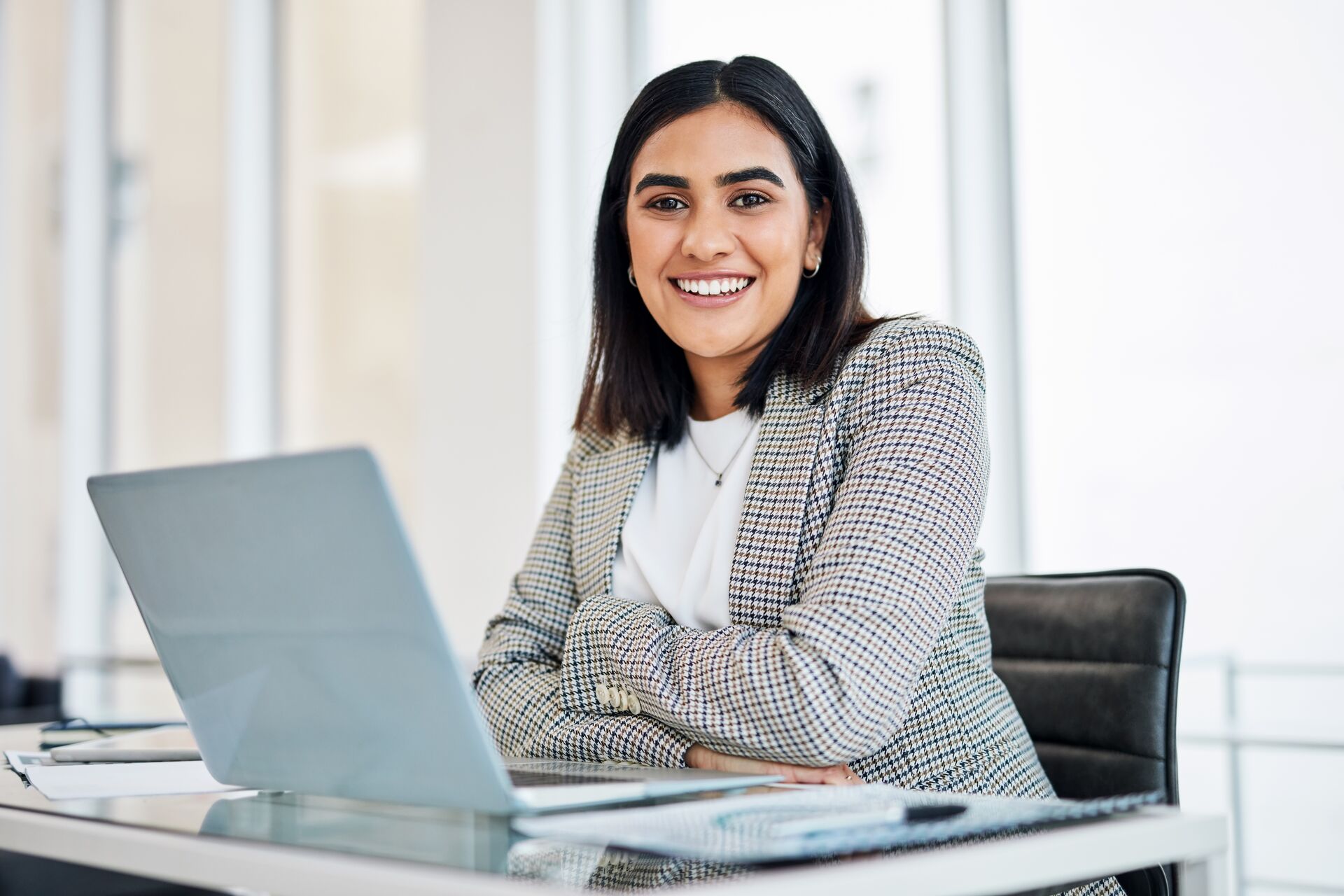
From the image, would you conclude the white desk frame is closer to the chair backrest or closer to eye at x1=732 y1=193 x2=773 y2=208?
the chair backrest

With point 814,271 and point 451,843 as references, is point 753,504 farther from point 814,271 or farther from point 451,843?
point 451,843

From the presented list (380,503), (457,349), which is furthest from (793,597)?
(457,349)

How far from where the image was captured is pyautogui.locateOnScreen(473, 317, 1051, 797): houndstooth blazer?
1.10 m

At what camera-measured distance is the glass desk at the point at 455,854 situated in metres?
0.65

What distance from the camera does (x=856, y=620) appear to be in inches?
43.9

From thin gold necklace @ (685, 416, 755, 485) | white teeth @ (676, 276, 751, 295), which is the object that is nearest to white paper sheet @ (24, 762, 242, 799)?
thin gold necklace @ (685, 416, 755, 485)

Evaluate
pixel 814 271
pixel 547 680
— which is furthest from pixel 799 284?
pixel 547 680

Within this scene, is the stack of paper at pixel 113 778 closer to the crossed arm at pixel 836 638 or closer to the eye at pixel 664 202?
the crossed arm at pixel 836 638

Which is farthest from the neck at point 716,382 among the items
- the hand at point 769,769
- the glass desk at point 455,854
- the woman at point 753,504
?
the glass desk at point 455,854

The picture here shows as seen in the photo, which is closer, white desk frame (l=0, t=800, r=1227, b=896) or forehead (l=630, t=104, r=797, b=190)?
white desk frame (l=0, t=800, r=1227, b=896)

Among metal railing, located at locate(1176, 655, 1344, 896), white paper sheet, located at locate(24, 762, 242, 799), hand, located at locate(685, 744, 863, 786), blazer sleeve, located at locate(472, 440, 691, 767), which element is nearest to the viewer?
white paper sheet, located at locate(24, 762, 242, 799)

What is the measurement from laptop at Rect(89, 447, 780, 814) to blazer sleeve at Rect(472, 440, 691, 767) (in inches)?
9.6

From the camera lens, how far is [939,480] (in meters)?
1.23

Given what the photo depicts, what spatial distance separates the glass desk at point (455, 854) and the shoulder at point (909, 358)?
57 centimetres
